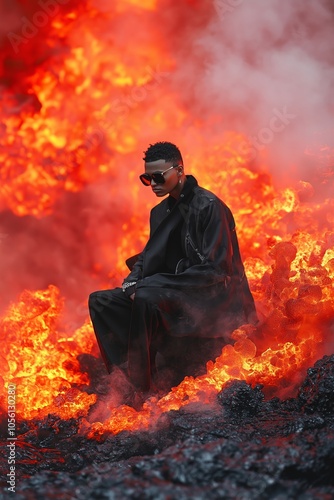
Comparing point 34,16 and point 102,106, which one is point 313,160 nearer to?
point 102,106

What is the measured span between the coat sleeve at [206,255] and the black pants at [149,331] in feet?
0.43

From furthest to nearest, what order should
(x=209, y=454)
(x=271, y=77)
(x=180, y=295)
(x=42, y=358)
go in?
(x=271, y=77), (x=42, y=358), (x=180, y=295), (x=209, y=454)

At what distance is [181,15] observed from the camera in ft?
28.2

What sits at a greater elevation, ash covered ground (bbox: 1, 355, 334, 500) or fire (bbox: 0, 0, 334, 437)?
fire (bbox: 0, 0, 334, 437)

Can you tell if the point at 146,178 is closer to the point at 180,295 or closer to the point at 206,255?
the point at 206,255

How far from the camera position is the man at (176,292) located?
17.1ft

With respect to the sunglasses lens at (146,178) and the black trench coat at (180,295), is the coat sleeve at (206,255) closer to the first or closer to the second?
the black trench coat at (180,295)

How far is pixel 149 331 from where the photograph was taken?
5180 millimetres

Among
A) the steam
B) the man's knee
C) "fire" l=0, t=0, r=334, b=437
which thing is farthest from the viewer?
the steam

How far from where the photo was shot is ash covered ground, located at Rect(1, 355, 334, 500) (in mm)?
3232

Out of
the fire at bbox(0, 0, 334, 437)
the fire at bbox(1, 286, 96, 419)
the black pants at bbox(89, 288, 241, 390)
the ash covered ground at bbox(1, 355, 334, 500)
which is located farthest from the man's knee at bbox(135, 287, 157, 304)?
the fire at bbox(0, 0, 334, 437)

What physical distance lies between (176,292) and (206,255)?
42 centimetres

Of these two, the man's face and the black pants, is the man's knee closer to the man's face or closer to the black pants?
the black pants

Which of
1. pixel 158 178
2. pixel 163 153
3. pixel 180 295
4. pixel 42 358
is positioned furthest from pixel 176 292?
pixel 42 358
